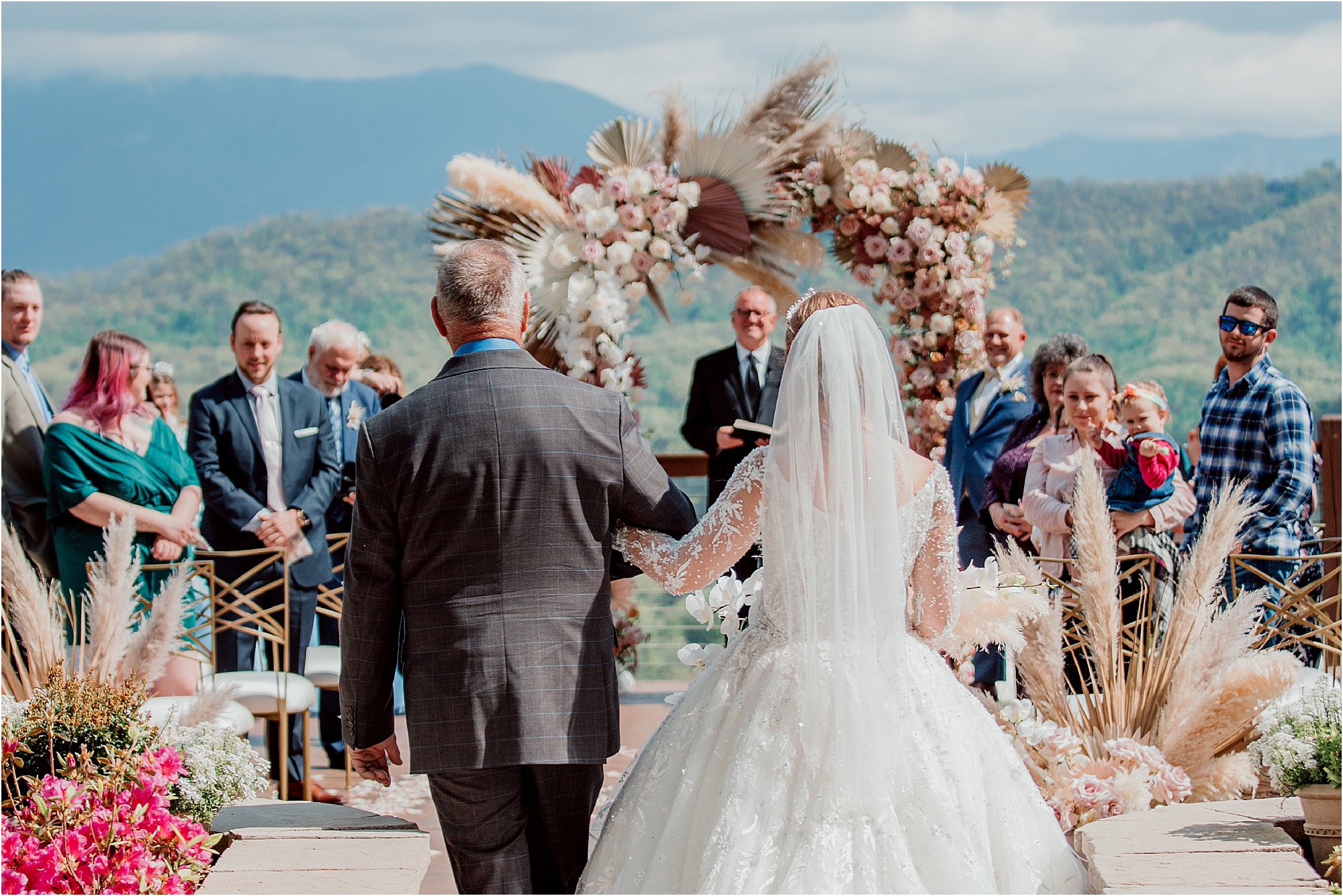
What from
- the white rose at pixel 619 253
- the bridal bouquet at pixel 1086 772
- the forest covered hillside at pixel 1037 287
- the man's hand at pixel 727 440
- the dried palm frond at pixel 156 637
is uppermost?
the forest covered hillside at pixel 1037 287

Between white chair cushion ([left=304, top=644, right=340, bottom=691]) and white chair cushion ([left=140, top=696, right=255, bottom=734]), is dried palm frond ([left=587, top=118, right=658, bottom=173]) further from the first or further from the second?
white chair cushion ([left=140, top=696, right=255, bottom=734])

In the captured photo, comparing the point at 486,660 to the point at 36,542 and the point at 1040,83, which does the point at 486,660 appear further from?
the point at 1040,83

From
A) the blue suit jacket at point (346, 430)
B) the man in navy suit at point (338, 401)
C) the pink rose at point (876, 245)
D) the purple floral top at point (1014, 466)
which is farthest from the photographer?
the pink rose at point (876, 245)

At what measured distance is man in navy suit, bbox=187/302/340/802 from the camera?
14.7 feet

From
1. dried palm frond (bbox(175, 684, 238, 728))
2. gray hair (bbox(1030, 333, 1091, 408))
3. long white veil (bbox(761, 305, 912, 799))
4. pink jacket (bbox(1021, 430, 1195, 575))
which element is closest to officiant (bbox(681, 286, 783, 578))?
gray hair (bbox(1030, 333, 1091, 408))

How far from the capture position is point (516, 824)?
2332mm

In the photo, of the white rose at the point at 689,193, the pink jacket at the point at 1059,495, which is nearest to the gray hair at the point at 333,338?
the white rose at the point at 689,193

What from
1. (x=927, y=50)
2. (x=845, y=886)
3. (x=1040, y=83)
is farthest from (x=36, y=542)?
(x=1040, y=83)

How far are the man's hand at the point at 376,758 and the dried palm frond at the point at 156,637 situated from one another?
1.00 metres

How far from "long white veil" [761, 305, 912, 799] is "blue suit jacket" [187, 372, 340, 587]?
2720mm

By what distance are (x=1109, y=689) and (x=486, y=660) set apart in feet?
5.61

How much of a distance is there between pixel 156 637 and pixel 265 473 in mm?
1469

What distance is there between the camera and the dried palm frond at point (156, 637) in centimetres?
319

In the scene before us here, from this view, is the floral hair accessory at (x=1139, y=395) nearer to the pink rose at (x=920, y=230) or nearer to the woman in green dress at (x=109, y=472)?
the pink rose at (x=920, y=230)
